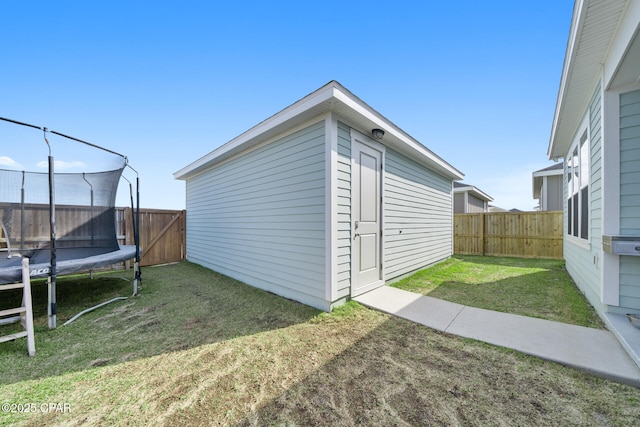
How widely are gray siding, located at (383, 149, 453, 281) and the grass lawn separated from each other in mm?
1816

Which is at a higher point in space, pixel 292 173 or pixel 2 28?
pixel 2 28

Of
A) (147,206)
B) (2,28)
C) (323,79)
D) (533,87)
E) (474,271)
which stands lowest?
(474,271)

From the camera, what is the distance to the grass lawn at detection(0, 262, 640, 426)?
1.53 m

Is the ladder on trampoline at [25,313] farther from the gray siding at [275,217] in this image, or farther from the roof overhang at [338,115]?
the roof overhang at [338,115]

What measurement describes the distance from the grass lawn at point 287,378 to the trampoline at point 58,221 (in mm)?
788

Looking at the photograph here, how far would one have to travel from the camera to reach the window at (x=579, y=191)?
12.4ft

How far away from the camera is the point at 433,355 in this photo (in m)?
2.23

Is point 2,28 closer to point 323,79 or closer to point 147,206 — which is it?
point 147,206

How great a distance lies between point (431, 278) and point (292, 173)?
3.63m

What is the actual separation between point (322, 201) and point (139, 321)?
280 centimetres

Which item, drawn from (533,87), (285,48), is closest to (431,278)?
(533,87)

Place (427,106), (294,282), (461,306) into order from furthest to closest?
(427,106)
(294,282)
(461,306)

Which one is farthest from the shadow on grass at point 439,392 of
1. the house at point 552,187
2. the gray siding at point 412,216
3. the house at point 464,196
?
the house at point 464,196

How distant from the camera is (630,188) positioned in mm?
2562
